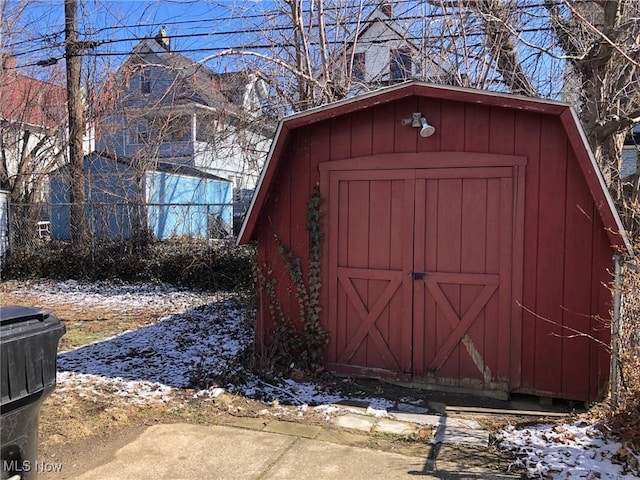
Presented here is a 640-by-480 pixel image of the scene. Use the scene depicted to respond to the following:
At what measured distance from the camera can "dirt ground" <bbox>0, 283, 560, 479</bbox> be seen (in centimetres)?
388

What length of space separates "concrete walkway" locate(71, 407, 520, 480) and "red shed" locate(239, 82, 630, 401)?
1.00m

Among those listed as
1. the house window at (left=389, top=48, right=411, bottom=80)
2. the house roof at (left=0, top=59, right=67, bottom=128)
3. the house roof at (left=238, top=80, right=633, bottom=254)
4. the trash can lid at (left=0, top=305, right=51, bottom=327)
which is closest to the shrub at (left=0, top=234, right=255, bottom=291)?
the house roof at (left=0, top=59, right=67, bottom=128)

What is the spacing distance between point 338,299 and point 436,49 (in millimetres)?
6469

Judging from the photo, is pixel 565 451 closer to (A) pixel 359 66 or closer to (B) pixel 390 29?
(B) pixel 390 29

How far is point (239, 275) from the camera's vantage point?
11.6 metres

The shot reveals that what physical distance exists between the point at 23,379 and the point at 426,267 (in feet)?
12.7

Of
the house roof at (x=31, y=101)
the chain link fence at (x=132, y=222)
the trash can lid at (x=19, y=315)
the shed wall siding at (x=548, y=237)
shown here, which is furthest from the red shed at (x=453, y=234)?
the house roof at (x=31, y=101)

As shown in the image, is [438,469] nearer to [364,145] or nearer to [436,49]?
[364,145]

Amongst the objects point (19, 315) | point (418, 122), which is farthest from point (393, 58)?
point (19, 315)

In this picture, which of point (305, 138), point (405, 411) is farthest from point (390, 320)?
point (305, 138)

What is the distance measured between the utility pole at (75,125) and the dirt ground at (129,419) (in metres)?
8.82

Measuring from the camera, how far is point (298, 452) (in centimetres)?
393

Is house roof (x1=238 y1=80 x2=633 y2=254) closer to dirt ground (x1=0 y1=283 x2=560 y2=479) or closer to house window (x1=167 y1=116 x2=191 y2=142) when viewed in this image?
dirt ground (x1=0 y1=283 x2=560 y2=479)

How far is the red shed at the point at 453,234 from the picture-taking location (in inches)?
194
